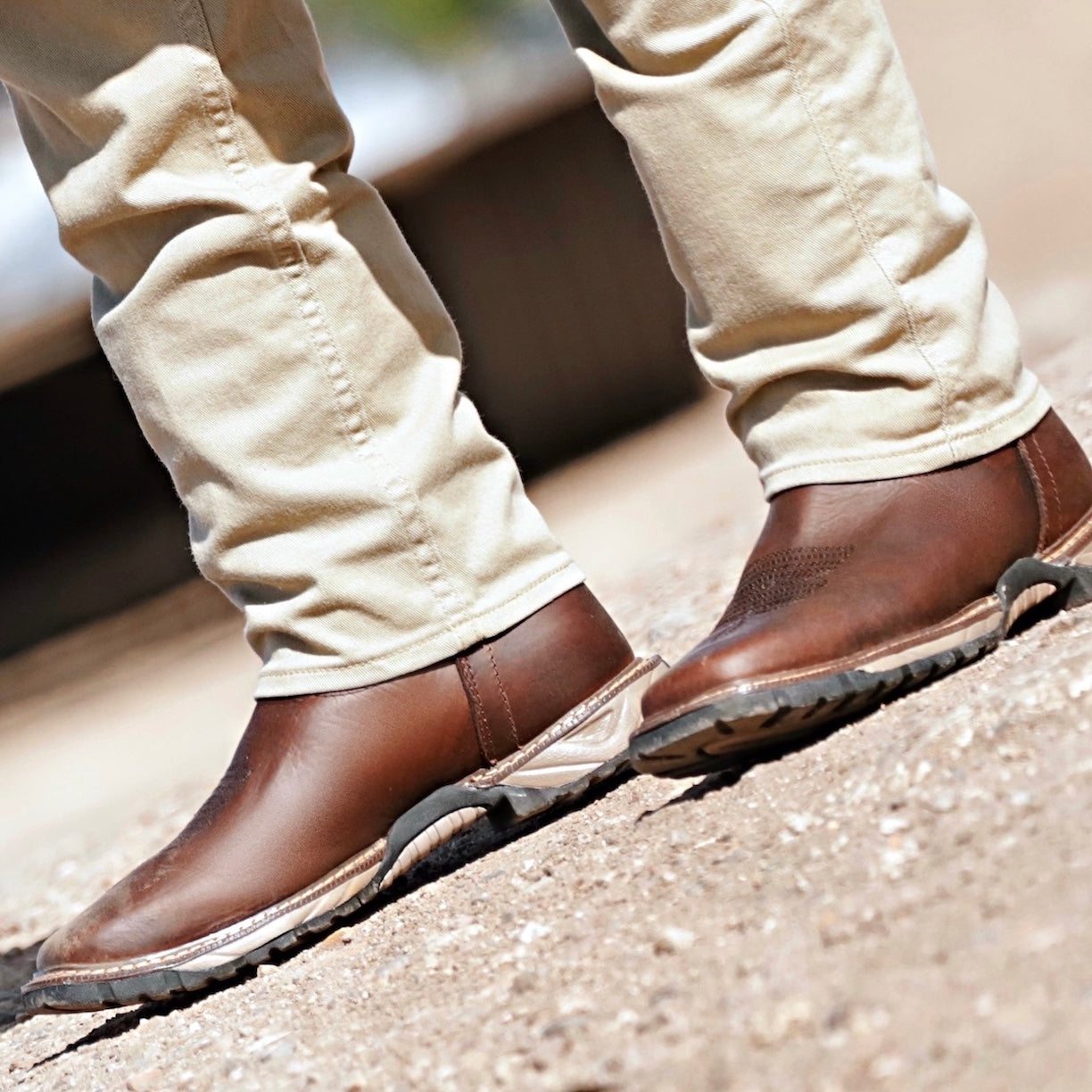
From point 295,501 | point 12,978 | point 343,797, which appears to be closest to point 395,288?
point 295,501

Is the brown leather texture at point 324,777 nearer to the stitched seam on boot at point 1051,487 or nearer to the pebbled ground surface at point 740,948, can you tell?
the pebbled ground surface at point 740,948

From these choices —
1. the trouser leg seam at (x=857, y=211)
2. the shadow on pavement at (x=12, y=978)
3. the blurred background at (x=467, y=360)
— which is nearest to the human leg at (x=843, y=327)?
the trouser leg seam at (x=857, y=211)

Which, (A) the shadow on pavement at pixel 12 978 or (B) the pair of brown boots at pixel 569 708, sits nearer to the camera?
(B) the pair of brown boots at pixel 569 708

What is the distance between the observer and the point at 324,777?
1.18 m

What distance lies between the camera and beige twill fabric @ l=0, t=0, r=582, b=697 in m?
1.10

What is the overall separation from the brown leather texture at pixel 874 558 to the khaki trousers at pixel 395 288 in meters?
0.02

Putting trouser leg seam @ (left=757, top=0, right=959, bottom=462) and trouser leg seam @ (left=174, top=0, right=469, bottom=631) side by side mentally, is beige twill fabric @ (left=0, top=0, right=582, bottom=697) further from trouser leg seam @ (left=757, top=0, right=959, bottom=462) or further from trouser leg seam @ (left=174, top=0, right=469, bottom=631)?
trouser leg seam @ (left=757, top=0, right=959, bottom=462)

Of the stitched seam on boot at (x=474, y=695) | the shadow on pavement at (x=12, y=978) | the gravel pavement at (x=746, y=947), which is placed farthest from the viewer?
the shadow on pavement at (x=12, y=978)

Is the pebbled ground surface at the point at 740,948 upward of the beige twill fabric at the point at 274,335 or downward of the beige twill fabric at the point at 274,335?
downward

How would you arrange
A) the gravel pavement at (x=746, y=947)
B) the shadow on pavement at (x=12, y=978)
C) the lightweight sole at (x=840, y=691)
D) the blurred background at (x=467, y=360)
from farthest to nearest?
the blurred background at (x=467, y=360) → the shadow on pavement at (x=12, y=978) → the lightweight sole at (x=840, y=691) → the gravel pavement at (x=746, y=947)

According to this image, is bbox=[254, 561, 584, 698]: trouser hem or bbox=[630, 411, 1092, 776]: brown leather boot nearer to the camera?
bbox=[630, 411, 1092, 776]: brown leather boot

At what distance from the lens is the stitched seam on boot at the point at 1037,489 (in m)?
1.15

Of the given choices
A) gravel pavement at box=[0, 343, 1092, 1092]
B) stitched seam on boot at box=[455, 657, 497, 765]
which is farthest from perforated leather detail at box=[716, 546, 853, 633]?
stitched seam on boot at box=[455, 657, 497, 765]

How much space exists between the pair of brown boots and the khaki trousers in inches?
1.3
